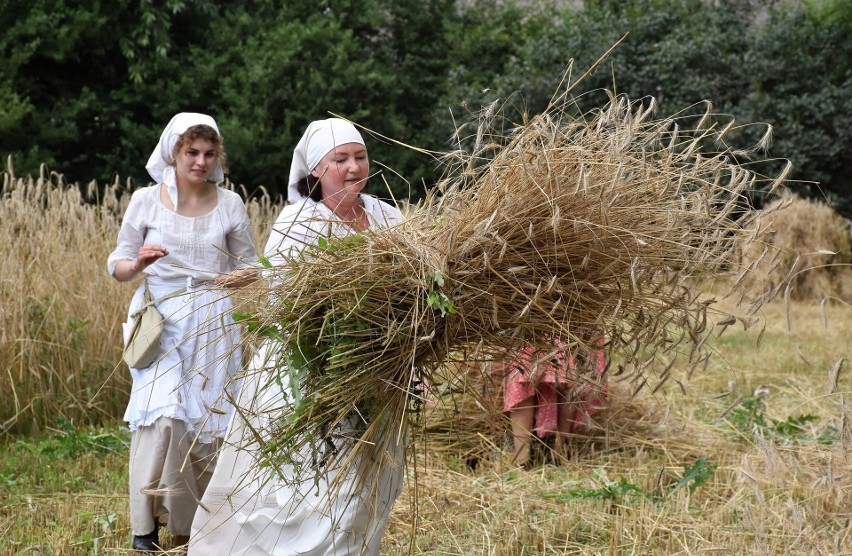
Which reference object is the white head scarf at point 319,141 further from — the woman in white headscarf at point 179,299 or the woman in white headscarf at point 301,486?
the woman in white headscarf at point 179,299

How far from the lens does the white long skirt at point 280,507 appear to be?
3193mm

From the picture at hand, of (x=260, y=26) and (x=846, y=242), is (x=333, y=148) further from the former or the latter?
(x=260, y=26)

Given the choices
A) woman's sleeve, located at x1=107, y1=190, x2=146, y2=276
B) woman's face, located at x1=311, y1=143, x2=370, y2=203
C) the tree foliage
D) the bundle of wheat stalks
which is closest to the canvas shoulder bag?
woman's sleeve, located at x1=107, y1=190, x2=146, y2=276

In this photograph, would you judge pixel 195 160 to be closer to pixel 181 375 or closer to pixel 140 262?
pixel 140 262

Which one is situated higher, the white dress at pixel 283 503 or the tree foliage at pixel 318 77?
the tree foliage at pixel 318 77

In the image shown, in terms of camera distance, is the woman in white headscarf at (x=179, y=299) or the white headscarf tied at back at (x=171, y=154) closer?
the woman in white headscarf at (x=179, y=299)

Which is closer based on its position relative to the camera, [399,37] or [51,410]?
[51,410]

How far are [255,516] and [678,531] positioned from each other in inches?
61.1

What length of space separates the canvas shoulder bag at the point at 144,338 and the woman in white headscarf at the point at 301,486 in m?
0.62

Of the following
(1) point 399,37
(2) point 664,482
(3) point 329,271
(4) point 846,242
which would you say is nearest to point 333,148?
(3) point 329,271

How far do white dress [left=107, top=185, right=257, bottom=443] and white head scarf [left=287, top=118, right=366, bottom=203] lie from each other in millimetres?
465

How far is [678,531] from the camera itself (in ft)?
13.0

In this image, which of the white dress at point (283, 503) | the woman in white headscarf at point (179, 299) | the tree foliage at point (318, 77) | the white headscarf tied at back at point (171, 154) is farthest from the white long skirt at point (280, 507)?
the tree foliage at point (318, 77)

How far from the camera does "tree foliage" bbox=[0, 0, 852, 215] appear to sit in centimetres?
1459
